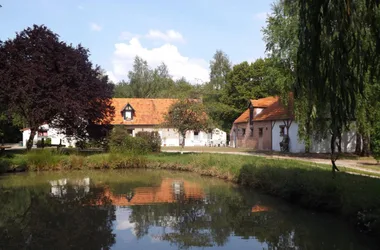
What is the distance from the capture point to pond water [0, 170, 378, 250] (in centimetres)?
864

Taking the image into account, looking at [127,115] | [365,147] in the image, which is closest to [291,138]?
[365,147]

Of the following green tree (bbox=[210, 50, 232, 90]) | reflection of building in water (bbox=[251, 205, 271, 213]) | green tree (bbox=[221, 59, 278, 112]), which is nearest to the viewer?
reflection of building in water (bbox=[251, 205, 271, 213])

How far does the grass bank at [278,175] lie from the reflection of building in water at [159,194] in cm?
232

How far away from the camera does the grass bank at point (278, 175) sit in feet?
30.9

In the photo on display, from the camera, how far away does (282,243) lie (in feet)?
28.4

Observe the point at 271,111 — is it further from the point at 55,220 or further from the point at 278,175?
the point at 55,220

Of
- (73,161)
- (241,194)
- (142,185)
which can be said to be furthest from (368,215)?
(73,161)

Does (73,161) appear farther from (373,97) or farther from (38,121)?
(373,97)

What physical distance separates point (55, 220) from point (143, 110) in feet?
109

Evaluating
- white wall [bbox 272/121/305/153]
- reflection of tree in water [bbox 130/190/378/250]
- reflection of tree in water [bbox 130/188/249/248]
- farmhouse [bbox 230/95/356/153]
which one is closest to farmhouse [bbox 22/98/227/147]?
farmhouse [bbox 230/95/356/153]

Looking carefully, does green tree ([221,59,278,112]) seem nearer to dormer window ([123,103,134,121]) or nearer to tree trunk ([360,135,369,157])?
dormer window ([123,103,134,121])

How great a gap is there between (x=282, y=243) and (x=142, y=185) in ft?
30.8

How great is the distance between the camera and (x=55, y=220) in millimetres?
10852

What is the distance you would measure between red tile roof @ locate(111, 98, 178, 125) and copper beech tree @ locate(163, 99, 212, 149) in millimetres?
15255
